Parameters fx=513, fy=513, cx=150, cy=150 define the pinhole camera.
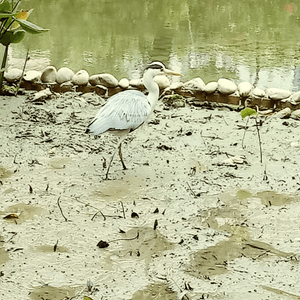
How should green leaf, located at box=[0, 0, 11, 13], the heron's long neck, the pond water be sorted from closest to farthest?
green leaf, located at box=[0, 0, 11, 13] → the heron's long neck → the pond water

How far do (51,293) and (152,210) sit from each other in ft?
3.60

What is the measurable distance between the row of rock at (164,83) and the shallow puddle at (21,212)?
270cm

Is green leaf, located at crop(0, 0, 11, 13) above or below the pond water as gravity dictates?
above

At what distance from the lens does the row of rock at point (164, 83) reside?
5.44 meters

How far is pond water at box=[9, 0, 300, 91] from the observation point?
23.4 ft

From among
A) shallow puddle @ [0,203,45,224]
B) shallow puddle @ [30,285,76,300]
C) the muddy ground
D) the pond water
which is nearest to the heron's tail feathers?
the muddy ground

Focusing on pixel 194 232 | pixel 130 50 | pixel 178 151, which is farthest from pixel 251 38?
pixel 194 232

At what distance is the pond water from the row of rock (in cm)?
81

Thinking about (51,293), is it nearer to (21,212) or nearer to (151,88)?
(21,212)

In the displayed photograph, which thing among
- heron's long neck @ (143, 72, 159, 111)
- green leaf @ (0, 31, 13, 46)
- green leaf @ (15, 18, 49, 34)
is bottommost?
heron's long neck @ (143, 72, 159, 111)

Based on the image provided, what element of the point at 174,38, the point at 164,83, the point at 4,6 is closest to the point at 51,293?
the point at 4,6

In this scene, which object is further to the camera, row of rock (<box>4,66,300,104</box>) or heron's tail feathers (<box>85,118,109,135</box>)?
row of rock (<box>4,66,300,104</box>)

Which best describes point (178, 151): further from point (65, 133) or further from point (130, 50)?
point (130, 50)

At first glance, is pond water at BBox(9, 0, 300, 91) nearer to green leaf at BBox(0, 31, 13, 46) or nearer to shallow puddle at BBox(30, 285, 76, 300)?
green leaf at BBox(0, 31, 13, 46)
